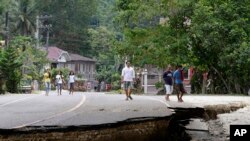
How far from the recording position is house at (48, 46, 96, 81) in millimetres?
76062

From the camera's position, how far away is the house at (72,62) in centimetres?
7606

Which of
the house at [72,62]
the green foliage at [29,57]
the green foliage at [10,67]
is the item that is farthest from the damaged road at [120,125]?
the house at [72,62]

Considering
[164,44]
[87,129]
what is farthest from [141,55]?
[87,129]

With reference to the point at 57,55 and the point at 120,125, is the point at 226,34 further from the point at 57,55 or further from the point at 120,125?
the point at 57,55

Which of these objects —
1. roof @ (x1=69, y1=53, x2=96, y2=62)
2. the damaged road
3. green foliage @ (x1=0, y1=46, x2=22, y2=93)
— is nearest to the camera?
the damaged road

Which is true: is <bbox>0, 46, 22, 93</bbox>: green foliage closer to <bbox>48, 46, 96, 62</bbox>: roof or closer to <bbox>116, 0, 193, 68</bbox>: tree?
<bbox>116, 0, 193, 68</bbox>: tree

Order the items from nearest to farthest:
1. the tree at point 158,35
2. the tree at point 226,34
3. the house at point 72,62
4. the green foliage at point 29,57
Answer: the tree at point 226,34 < the tree at point 158,35 < the green foliage at point 29,57 < the house at point 72,62

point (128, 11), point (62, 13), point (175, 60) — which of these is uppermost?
point (62, 13)

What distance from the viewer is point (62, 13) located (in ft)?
270

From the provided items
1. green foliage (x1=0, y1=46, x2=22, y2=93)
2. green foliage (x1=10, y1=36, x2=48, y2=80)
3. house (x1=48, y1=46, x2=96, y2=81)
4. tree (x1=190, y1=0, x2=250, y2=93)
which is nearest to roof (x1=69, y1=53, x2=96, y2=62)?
house (x1=48, y1=46, x2=96, y2=81)

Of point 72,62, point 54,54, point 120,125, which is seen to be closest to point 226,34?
point 120,125

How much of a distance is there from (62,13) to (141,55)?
46081 millimetres

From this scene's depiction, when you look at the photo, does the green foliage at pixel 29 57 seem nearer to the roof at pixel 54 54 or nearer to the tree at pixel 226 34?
the roof at pixel 54 54

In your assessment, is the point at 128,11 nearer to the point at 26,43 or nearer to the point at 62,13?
the point at 26,43
